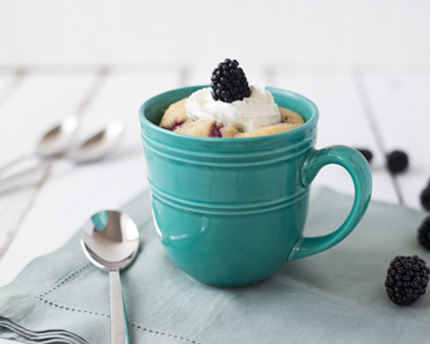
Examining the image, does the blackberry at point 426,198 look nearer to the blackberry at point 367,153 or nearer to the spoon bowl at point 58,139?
the blackberry at point 367,153

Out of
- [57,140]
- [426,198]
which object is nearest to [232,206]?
[426,198]

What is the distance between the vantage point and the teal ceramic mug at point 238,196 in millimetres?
822

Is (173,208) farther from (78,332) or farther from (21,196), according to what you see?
(21,196)

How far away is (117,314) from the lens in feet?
2.85

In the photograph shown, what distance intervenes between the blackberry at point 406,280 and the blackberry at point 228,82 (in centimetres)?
38

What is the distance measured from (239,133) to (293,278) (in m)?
0.28

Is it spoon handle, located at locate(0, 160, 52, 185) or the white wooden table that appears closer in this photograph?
the white wooden table

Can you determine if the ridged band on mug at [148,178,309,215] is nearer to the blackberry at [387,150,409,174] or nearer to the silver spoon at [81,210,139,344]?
the silver spoon at [81,210,139,344]

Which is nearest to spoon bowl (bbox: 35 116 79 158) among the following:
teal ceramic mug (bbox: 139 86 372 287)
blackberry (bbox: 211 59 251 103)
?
teal ceramic mug (bbox: 139 86 372 287)

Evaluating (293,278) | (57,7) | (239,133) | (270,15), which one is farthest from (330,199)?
(57,7)

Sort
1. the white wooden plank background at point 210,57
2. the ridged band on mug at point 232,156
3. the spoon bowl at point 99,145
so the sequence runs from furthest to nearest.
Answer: the white wooden plank background at point 210,57, the spoon bowl at point 99,145, the ridged band on mug at point 232,156

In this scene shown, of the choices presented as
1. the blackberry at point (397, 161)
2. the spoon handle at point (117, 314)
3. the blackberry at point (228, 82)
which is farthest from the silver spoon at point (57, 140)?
the blackberry at point (397, 161)

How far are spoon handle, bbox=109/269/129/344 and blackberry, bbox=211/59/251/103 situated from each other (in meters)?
0.36

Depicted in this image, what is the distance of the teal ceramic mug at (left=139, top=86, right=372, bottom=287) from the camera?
82 cm
